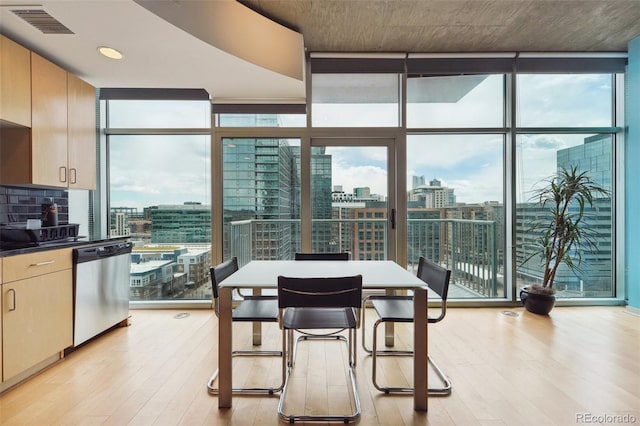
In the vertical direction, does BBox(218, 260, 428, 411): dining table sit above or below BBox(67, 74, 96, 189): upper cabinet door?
below

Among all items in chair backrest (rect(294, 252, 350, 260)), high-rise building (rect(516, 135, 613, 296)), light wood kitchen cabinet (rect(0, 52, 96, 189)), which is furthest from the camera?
high-rise building (rect(516, 135, 613, 296))

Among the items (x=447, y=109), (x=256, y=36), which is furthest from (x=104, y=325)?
(x=447, y=109)

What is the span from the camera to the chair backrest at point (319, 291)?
1.72 m

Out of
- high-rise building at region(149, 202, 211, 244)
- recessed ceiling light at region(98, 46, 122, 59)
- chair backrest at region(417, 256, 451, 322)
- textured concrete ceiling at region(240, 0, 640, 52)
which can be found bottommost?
chair backrest at region(417, 256, 451, 322)

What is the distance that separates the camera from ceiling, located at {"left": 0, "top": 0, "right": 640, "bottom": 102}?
6.91ft

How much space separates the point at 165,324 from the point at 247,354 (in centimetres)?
125

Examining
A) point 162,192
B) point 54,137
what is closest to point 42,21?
point 54,137

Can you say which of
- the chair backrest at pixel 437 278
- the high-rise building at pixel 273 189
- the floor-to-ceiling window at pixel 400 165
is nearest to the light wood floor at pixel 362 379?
the chair backrest at pixel 437 278

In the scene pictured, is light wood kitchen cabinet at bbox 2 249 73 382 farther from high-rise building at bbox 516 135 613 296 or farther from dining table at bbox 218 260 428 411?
high-rise building at bbox 516 135 613 296

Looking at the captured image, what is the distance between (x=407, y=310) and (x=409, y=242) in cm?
172

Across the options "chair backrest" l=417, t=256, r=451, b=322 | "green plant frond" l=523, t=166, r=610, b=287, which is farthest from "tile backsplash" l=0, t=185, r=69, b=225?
"green plant frond" l=523, t=166, r=610, b=287

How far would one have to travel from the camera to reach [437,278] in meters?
2.15

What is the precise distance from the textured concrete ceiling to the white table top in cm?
224
